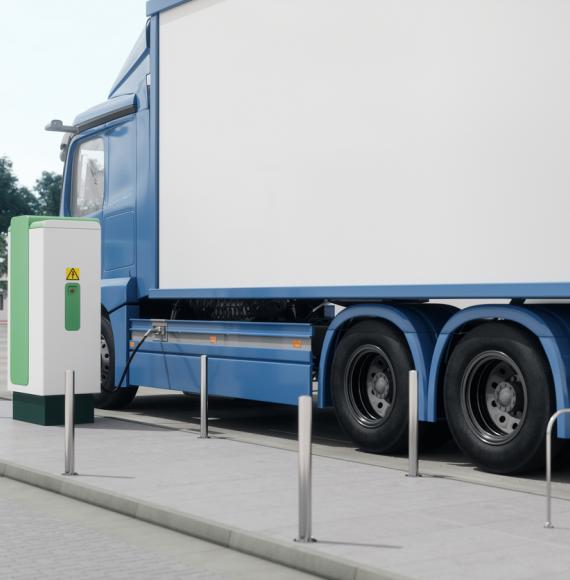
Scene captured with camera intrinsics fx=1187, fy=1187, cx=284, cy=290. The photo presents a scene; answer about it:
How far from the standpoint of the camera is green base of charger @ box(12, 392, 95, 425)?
1250 cm

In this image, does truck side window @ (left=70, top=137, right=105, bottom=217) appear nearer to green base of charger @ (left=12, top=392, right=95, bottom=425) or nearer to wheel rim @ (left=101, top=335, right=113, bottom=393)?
wheel rim @ (left=101, top=335, right=113, bottom=393)

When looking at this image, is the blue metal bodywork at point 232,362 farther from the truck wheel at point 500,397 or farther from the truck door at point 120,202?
the truck wheel at point 500,397

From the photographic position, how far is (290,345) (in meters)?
11.2

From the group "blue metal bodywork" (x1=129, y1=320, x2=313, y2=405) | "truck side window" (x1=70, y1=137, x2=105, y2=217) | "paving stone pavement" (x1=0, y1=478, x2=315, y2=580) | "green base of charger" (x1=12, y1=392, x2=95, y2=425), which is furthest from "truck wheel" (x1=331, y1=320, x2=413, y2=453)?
"truck side window" (x1=70, y1=137, x2=105, y2=217)

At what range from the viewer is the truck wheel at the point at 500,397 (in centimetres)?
886

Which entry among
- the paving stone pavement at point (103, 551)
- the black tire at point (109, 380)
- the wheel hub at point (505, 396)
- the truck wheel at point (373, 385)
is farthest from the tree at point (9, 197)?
the paving stone pavement at point (103, 551)

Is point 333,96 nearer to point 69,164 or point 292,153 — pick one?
point 292,153

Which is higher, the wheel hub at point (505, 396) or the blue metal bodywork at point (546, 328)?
the blue metal bodywork at point (546, 328)

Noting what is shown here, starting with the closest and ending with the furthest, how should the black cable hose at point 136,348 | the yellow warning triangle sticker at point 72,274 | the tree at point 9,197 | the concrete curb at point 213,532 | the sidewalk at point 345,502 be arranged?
the concrete curb at point 213,532 → the sidewalk at point 345,502 → the yellow warning triangle sticker at point 72,274 → the black cable hose at point 136,348 → the tree at point 9,197

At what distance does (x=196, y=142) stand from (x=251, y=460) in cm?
415

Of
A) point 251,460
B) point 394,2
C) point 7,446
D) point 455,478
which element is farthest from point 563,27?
point 7,446

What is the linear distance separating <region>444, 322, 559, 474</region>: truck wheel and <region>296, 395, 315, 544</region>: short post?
8.76 feet

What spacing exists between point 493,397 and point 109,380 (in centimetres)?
614

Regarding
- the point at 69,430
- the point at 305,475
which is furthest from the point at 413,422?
the point at 69,430
